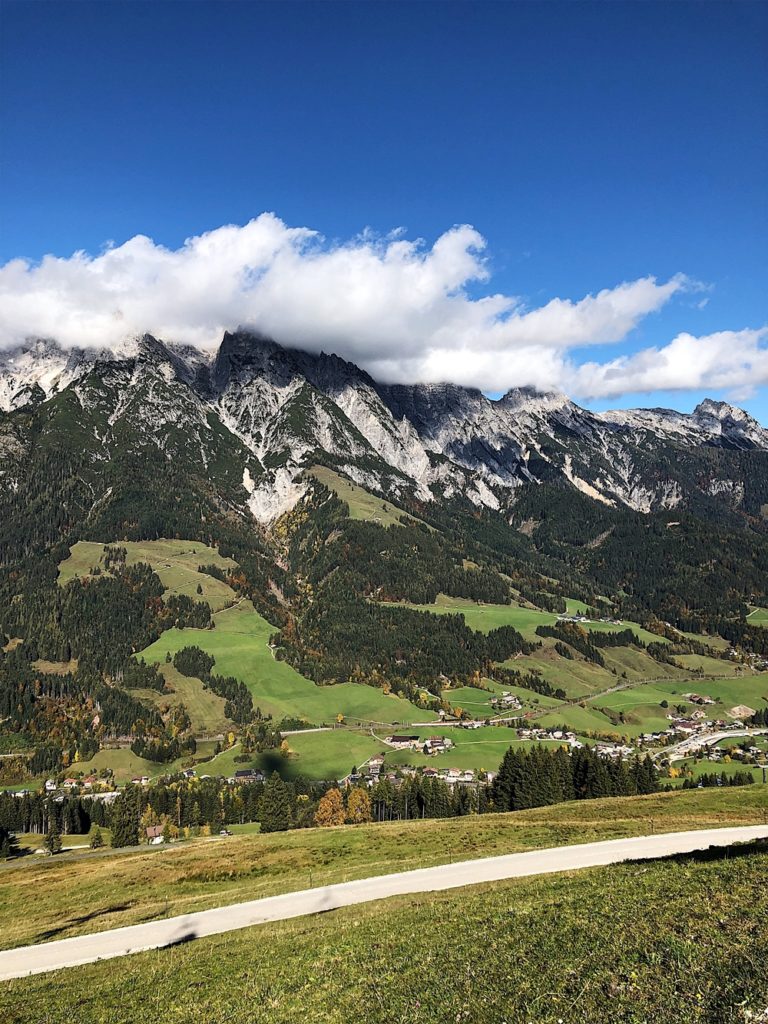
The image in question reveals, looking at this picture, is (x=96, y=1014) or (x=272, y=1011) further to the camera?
(x=96, y=1014)

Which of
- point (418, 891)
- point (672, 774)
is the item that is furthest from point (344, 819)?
point (672, 774)

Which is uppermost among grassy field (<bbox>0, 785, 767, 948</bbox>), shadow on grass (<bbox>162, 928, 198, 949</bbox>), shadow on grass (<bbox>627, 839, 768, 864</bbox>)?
shadow on grass (<bbox>627, 839, 768, 864</bbox>)

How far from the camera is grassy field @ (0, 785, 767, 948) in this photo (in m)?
52.3

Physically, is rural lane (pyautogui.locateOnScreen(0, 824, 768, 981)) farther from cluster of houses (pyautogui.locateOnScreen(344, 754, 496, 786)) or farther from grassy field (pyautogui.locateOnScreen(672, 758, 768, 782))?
grassy field (pyautogui.locateOnScreen(672, 758, 768, 782))

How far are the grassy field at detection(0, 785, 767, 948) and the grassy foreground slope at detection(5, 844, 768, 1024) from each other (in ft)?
60.1

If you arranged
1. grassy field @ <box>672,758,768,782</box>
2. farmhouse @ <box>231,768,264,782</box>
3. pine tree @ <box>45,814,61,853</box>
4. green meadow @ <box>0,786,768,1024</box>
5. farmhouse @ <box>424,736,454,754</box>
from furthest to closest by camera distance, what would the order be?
farmhouse @ <box>424,736,454,754</box>
farmhouse @ <box>231,768,264,782</box>
grassy field @ <box>672,758,768,782</box>
pine tree @ <box>45,814,61,853</box>
green meadow @ <box>0,786,768,1024</box>

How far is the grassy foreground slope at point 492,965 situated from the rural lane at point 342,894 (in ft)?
17.4

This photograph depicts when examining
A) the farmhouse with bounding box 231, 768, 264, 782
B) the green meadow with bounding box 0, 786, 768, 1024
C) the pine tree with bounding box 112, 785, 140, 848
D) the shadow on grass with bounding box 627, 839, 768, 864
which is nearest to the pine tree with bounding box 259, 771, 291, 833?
the pine tree with bounding box 112, 785, 140, 848

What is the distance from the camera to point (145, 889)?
60.8 metres

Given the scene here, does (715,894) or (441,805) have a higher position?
(715,894)

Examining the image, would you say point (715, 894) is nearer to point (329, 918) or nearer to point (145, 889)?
point (329, 918)

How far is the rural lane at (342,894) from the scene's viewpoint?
40.1m

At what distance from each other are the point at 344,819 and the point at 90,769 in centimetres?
11536

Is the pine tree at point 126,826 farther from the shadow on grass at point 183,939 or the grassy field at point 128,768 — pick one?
the shadow on grass at point 183,939
